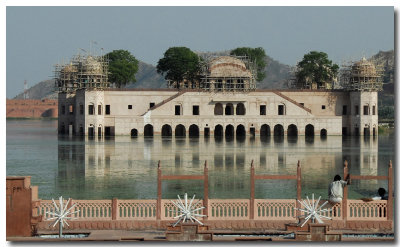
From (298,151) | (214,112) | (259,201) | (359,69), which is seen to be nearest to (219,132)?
(214,112)

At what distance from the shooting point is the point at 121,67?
79000 mm

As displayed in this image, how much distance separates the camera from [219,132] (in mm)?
72500

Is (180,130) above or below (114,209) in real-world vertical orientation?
above

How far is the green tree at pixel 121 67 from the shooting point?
78375 mm

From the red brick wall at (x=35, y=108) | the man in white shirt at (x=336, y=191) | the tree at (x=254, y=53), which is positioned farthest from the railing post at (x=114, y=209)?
the red brick wall at (x=35, y=108)

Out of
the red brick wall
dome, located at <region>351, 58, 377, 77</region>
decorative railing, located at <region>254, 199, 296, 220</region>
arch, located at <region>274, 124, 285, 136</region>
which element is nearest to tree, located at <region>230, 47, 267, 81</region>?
arch, located at <region>274, 124, 285, 136</region>

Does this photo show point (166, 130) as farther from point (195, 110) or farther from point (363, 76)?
point (363, 76)

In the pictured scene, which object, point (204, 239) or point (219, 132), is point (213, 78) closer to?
point (219, 132)

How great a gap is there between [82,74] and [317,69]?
25.7 m

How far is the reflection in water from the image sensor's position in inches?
1104

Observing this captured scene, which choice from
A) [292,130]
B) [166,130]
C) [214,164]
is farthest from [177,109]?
[214,164]

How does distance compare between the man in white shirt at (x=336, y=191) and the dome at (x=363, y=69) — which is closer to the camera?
the man in white shirt at (x=336, y=191)

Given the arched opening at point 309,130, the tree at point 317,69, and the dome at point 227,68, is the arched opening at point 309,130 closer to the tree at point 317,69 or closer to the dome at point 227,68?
the dome at point 227,68

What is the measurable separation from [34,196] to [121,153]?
A: 3071 centimetres
